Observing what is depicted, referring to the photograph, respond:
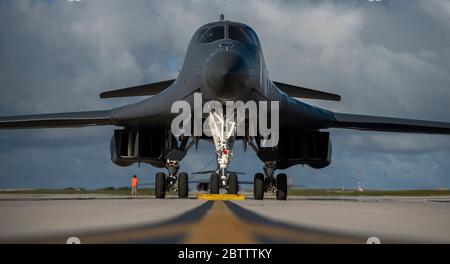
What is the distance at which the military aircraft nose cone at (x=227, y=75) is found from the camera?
488 inches

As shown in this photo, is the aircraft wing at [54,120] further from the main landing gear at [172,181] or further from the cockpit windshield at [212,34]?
the cockpit windshield at [212,34]

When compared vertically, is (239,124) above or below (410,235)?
above

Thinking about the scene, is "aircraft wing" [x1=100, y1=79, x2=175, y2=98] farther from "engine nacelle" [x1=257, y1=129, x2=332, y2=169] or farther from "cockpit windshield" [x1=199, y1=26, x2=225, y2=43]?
"cockpit windshield" [x1=199, y1=26, x2=225, y2=43]

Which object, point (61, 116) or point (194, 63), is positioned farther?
point (61, 116)

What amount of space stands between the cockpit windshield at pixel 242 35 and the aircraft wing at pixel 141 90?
6547mm

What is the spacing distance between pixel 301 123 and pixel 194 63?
442 cm

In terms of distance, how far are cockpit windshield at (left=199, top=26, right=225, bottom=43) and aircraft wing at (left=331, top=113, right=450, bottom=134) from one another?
645cm

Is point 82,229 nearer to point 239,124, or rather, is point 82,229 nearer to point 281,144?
point 239,124

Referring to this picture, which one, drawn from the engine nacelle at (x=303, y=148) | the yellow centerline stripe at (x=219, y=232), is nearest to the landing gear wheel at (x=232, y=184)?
the engine nacelle at (x=303, y=148)

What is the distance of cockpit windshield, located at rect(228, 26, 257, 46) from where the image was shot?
1394 cm

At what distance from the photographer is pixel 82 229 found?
4.99 metres
